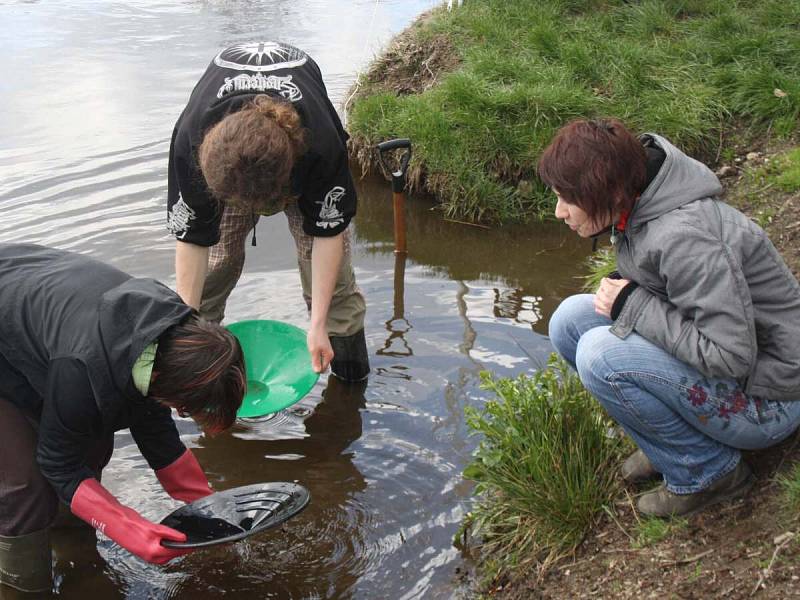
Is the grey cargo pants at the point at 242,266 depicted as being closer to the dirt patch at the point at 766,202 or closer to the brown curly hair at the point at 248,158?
the brown curly hair at the point at 248,158

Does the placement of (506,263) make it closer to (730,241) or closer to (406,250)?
(406,250)

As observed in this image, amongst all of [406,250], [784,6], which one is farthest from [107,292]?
[784,6]

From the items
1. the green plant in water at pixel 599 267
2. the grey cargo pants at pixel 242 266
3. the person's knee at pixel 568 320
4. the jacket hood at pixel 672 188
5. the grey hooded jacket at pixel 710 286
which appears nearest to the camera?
the grey hooded jacket at pixel 710 286

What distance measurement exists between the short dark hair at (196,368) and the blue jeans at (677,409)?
1.05 metres

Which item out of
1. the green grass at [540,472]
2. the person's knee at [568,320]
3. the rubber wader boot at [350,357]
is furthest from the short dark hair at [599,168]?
the rubber wader boot at [350,357]

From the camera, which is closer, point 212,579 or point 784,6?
point 212,579

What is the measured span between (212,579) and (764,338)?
2.05 metres

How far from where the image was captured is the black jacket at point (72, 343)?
8.42ft

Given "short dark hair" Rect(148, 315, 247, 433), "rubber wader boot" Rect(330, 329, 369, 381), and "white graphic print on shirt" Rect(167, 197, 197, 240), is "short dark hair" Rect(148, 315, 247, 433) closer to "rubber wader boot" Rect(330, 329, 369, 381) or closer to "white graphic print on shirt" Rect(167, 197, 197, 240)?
"white graphic print on shirt" Rect(167, 197, 197, 240)

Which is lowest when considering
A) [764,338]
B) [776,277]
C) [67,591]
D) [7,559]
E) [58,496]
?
[67,591]

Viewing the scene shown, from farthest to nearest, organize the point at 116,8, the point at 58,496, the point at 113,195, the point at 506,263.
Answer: the point at 116,8 < the point at 113,195 < the point at 506,263 < the point at 58,496

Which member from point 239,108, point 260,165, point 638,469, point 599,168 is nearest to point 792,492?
point 638,469

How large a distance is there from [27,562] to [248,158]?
1531 mm

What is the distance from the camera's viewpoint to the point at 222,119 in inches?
129
